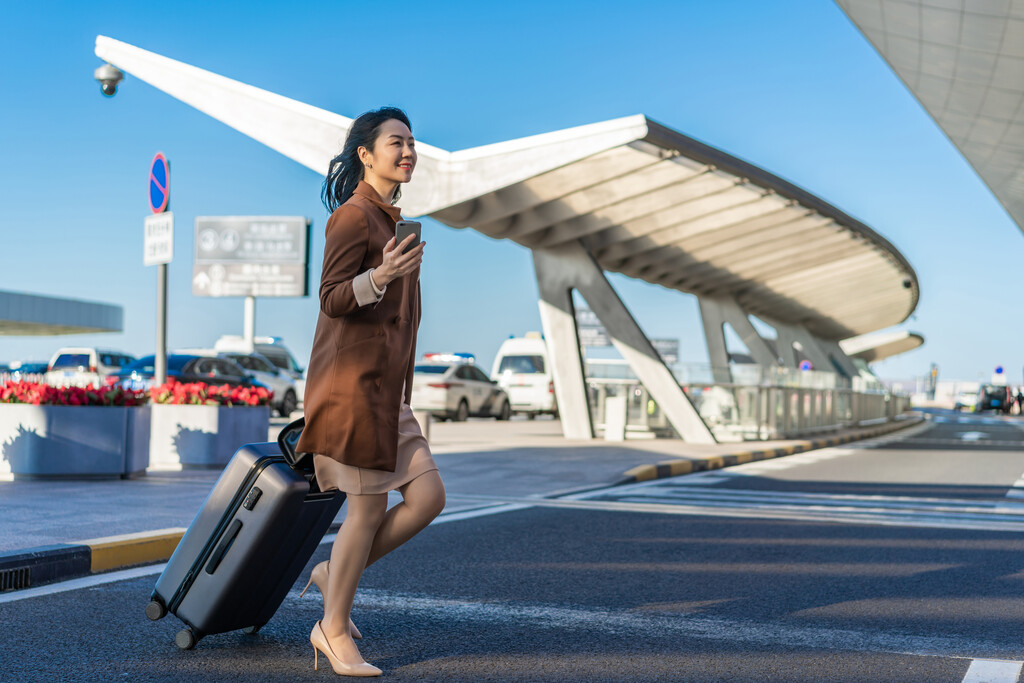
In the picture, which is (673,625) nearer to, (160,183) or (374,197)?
(374,197)

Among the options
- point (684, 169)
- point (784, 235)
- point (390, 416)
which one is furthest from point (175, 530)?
point (784, 235)

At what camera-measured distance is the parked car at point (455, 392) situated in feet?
82.5

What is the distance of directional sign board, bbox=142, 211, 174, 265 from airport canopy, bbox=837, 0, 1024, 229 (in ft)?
60.5

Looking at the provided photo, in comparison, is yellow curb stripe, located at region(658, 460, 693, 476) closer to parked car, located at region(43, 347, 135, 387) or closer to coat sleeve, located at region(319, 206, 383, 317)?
coat sleeve, located at region(319, 206, 383, 317)

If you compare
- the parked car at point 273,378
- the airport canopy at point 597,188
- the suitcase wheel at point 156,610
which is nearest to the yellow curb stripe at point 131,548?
the suitcase wheel at point 156,610

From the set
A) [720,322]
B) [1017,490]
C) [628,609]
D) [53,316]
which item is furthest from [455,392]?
[53,316]

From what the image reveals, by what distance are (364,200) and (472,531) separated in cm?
448

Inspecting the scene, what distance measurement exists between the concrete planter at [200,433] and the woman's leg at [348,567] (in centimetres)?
802

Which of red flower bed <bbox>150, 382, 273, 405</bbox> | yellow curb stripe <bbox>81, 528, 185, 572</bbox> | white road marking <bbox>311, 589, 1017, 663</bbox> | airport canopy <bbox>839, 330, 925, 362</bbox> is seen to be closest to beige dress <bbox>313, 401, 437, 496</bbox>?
white road marking <bbox>311, 589, 1017, 663</bbox>

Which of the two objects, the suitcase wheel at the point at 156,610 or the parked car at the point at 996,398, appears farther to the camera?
the parked car at the point at 996,398

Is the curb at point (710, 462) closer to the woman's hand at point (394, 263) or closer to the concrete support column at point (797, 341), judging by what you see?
the woman's hand at point (394, 263)

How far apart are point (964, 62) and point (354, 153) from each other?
83.7ft

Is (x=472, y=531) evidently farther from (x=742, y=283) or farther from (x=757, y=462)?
(x=742, y=283)

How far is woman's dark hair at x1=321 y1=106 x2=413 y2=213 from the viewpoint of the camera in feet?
12.3
